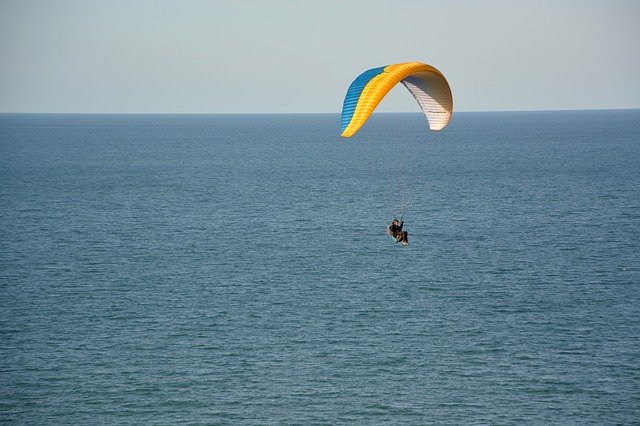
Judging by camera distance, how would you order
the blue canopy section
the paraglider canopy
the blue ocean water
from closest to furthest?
the paraglider canopy < the blue canopy section < the blue ocean water

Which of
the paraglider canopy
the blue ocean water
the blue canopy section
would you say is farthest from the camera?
the blue ocean water

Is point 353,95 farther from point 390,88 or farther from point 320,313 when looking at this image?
point 320,313

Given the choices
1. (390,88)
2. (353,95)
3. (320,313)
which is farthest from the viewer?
(320,313)

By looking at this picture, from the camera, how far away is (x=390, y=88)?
41.4 meters

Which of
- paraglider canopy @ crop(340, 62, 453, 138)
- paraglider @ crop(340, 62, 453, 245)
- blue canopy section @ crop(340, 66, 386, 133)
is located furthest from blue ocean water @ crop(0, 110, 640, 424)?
blue canopy section @ crop(340, 66, 386, 133)

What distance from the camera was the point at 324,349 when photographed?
57.5 m

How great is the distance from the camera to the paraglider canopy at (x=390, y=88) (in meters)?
41.5

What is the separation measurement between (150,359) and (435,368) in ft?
63.1

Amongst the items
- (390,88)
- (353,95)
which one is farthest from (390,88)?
(353,95)

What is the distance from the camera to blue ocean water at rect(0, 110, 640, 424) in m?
50.0

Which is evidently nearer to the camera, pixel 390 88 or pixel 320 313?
pixel 390 88

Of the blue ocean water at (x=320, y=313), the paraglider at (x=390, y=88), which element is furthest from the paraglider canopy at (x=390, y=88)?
the blue ocean water at (x=320, y=313)

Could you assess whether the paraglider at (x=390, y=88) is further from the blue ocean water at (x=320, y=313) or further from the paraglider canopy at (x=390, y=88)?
the blue ocean water at (x=320, y=313)

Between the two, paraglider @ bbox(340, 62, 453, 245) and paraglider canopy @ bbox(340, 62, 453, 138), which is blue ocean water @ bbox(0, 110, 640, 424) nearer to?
paraglider @ bbox(340, 62, 453, 245)
